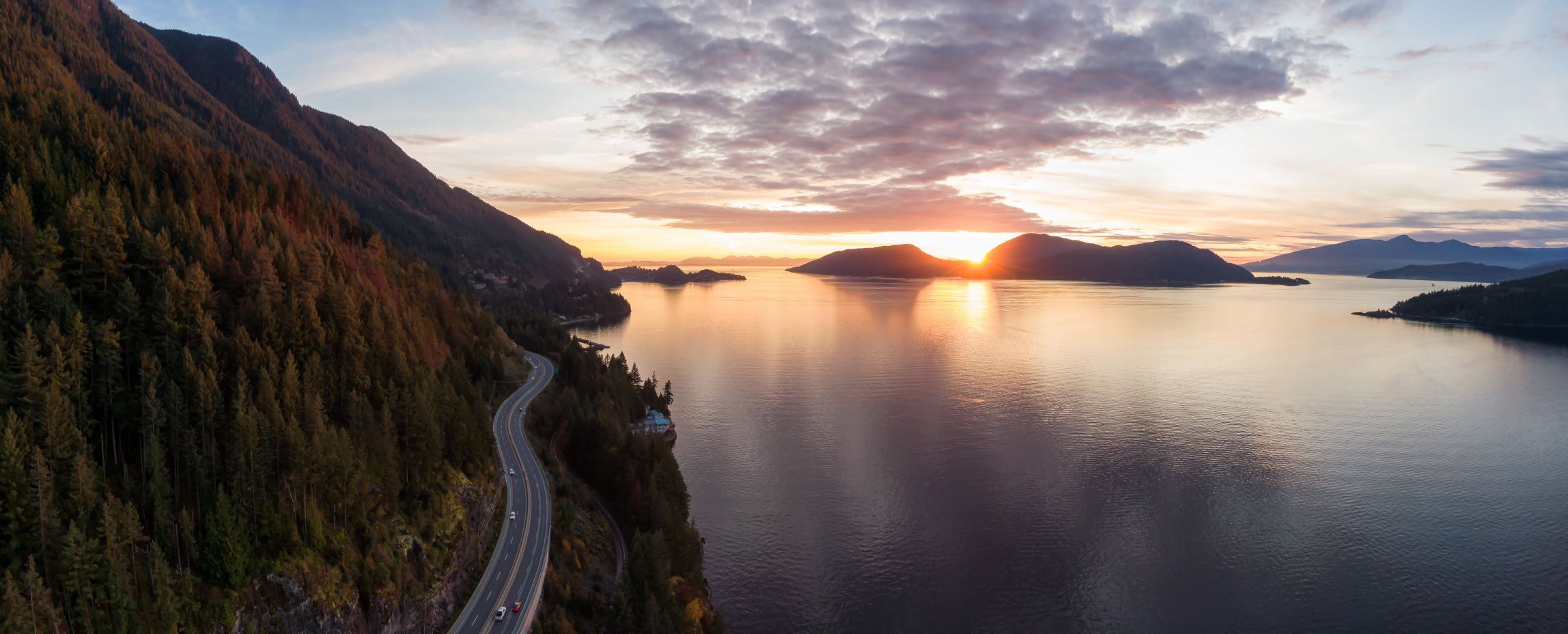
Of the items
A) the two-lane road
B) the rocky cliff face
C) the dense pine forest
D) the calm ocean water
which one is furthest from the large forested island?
the calm ocean water

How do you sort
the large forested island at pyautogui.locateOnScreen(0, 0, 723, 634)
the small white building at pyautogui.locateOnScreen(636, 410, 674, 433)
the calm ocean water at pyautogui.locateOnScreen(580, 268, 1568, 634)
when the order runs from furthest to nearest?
the small white building at pyautogui.locateOnScreen(636, 410, 674, 433), the calm ocean water at pyautogui.locateOnScreen(580, 268, 1568, 634), the large forested island at pyautogui.locateOnScreen(0, 0, 723, 634)

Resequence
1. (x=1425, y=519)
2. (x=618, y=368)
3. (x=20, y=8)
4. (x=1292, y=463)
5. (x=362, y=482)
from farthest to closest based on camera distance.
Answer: (x=20, y=8) → (x=618, y=368) → (x=1292, y=463) → (x=1425, y=519) → (x=362, y=482)

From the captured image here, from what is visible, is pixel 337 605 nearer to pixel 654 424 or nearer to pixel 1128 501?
pixel 654 424

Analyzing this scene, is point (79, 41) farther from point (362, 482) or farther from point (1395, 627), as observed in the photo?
point (1395, 627)

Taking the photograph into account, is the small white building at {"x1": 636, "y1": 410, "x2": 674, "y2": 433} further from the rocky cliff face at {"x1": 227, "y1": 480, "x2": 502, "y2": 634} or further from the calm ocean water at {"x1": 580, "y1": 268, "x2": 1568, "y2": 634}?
the rocky cliff face at {"x1": 227, "y1": 480, "x2": 502, "y2": 634}

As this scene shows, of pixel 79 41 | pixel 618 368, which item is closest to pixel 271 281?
pixel 618 368

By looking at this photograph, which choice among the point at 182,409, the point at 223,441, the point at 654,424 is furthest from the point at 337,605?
the point at 654,424
